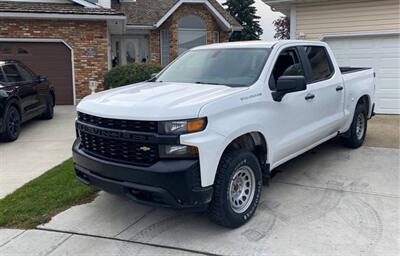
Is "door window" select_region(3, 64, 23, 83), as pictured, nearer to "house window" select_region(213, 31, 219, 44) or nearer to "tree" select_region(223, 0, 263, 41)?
"house window" select_region(213, 31, 219, 44)

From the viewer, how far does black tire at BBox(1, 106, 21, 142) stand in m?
8.52

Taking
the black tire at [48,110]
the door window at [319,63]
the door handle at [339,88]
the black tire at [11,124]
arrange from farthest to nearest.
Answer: the black tire at [48,110] → the black tire at [11,124] → the door handle at [339,88] → the door window at [319,63]

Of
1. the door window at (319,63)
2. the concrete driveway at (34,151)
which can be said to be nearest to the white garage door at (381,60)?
the door window at (319,63)

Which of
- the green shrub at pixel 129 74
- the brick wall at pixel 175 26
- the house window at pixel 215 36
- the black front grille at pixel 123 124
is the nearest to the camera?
the black front grille at pixel 123 124

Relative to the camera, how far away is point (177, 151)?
3.78 metres

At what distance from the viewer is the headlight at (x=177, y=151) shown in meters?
3.76

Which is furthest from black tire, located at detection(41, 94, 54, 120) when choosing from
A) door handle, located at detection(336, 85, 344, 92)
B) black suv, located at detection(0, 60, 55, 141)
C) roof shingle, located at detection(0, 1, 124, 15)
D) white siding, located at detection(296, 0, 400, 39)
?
door handle, located at detection(336, 85, 344, 92)

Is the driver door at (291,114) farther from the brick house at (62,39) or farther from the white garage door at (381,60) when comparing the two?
the brick house at (62,39)

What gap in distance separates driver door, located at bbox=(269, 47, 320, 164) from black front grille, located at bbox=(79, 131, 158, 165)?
1598mm

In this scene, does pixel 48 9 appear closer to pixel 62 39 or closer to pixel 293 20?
pixel 62 39

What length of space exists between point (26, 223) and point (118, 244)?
1.27m

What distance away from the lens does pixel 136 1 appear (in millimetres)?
24469

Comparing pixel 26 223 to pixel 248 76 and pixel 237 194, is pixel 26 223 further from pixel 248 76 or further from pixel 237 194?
pixel 248 76

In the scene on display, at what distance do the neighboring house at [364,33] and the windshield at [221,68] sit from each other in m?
7.78
